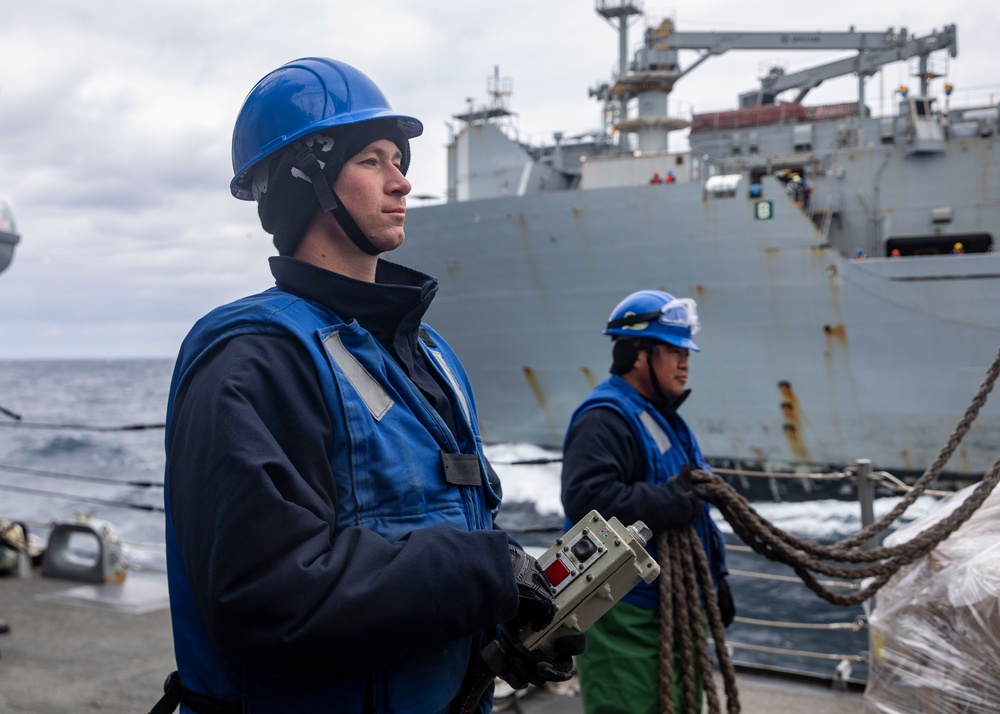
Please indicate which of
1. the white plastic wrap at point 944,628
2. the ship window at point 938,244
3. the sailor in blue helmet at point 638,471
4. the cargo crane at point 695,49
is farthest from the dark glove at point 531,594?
the cargo crane at point 695,49

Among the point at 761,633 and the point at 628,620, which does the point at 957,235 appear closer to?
the point at 761,633

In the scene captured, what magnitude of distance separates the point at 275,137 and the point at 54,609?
4311 millimetres

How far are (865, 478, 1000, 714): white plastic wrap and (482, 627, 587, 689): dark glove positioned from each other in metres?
1.57

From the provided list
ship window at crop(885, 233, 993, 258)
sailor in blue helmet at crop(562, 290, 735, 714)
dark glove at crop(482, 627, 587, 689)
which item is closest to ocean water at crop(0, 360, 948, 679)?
sailor in blue helmet at crop(562, 290, 735, 714)

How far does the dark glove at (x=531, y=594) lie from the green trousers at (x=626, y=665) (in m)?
1.36

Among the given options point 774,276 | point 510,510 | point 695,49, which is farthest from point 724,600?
point 695,49

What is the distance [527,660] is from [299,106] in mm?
1041

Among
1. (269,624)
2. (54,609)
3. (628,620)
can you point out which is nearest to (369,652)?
(269,624)

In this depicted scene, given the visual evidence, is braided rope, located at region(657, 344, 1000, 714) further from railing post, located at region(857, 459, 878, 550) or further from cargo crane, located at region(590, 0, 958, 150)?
cargo crane, located at region(590, 0, 958, 150)

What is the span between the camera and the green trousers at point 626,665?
2629mm

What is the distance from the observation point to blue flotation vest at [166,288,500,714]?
1253 mm

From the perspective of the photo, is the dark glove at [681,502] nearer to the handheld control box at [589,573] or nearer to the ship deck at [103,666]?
the handheld control box at [589,573]

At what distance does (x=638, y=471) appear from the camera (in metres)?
2.80

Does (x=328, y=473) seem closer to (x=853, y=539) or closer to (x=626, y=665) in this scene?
(x=626, y=665)
